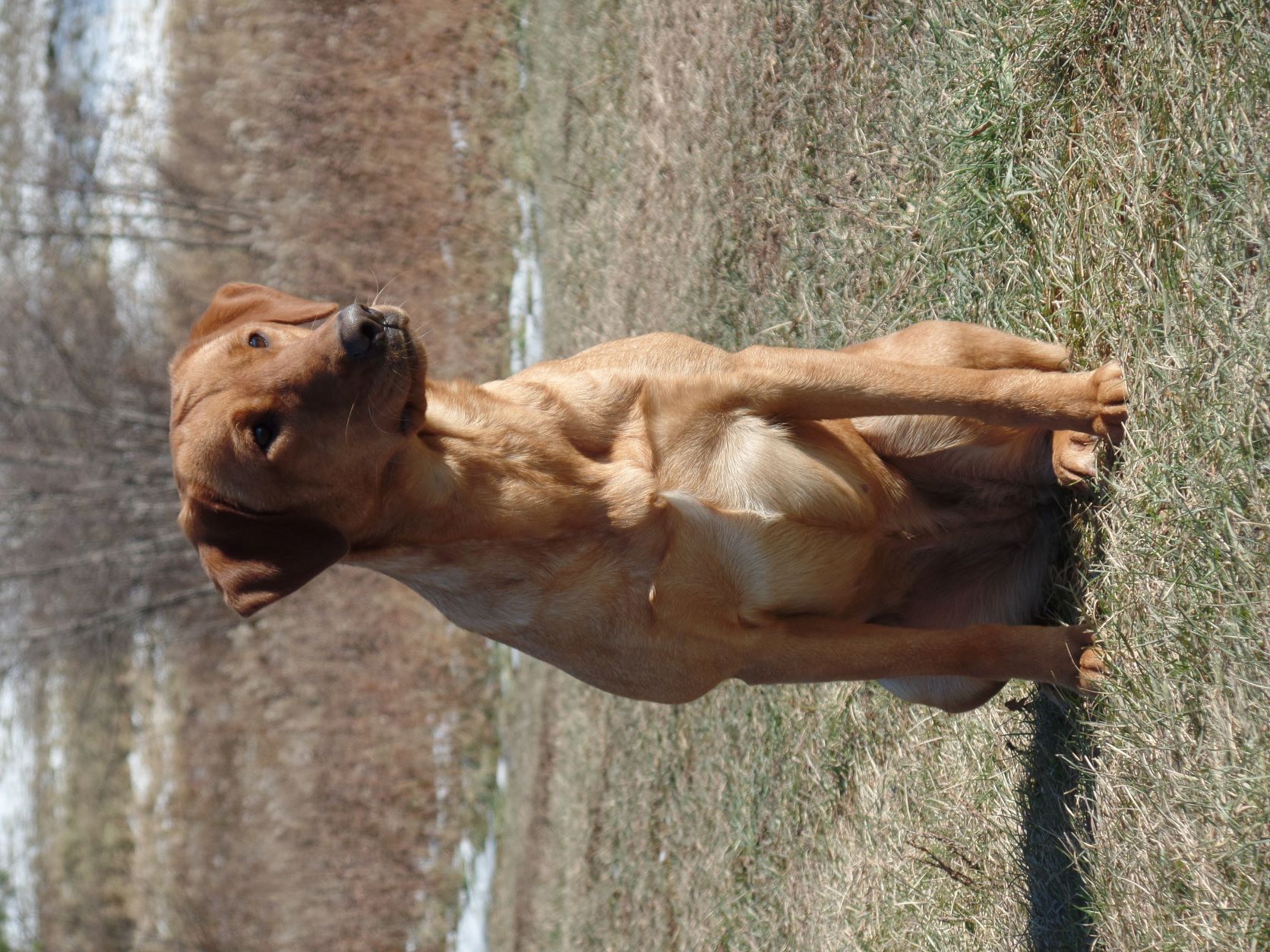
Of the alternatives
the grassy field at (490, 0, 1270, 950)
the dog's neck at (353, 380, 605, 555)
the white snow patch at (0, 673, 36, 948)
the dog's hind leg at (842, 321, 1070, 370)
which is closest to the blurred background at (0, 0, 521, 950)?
the white snow patch at (0, 673, 36, 948)

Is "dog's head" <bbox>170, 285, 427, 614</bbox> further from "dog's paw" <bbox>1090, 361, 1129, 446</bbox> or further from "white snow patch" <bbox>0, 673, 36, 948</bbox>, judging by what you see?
"white snow patch" <bbox>0, 673, 36, 948</bbox>

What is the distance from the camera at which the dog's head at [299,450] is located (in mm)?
3650

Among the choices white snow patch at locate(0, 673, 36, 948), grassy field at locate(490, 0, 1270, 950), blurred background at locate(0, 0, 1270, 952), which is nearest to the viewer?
grassy field at locate(490, 0, 1270, 950)

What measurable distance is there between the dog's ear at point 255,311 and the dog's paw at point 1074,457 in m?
2.57

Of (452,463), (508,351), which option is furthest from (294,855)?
(452,463)

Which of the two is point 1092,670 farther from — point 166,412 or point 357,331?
point 166,412

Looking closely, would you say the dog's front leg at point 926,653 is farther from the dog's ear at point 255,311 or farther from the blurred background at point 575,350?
the dog's ear at point 255,311

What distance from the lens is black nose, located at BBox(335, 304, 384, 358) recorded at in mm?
3600

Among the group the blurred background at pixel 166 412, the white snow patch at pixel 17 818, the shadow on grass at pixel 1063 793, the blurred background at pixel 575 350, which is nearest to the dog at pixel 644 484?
the shadow on grass at pixel 1063 793

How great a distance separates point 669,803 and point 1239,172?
17.7 feet

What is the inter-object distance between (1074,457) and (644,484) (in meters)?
1.38

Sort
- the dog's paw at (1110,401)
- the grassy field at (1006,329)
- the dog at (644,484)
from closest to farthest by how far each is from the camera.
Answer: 1. the grassy field at (1006,329)
2. the dog's paw at (1110,401)
3. the dog at (644,484)

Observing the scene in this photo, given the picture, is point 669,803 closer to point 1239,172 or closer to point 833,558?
point 833,558

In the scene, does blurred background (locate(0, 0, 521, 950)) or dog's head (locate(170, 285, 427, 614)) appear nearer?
dog's head (locate(170, 285, 427, 614))
